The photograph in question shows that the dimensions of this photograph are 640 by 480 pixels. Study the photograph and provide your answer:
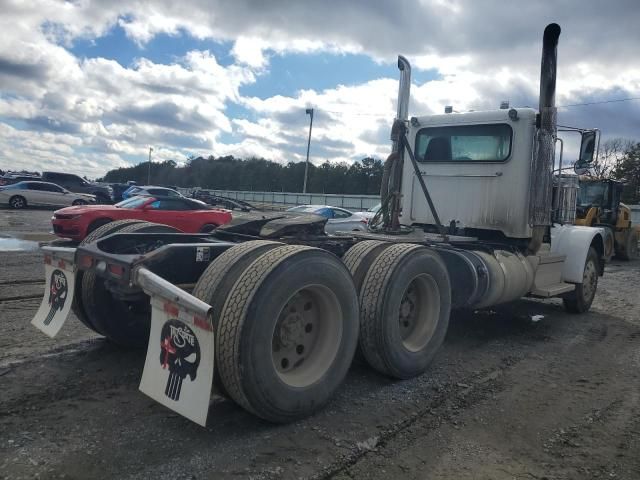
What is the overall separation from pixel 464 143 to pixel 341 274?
388 centimetres

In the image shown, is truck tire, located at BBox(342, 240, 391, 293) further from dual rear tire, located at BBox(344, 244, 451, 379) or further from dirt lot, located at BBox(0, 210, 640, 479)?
dirt lot, located at BBox(0, 210, 640, 479)

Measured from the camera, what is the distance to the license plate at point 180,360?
2840mm

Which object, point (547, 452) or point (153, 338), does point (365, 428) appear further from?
point (153, 338)

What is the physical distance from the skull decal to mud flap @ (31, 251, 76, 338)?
1320 millimetres

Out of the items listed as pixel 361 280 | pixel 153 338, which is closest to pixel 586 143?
pixel 361 280

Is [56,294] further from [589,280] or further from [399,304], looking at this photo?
[589,280]

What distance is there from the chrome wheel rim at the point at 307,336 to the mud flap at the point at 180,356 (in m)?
0.66

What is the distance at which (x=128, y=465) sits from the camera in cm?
279

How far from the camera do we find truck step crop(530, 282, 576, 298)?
675 centimetres

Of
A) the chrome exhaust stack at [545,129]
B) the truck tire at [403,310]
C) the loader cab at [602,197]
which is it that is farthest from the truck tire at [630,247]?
the truck tire at [403,310]

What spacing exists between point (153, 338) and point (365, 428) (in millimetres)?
1475

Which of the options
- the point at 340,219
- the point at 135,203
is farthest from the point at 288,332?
the point at 340,219

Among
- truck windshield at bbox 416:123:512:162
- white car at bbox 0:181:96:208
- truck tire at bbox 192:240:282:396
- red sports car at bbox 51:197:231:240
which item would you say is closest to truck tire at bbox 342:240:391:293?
truck tire at bbox 192:240:282:396

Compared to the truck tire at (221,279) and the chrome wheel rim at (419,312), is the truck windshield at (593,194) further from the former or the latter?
the truck tire at (221,279)
